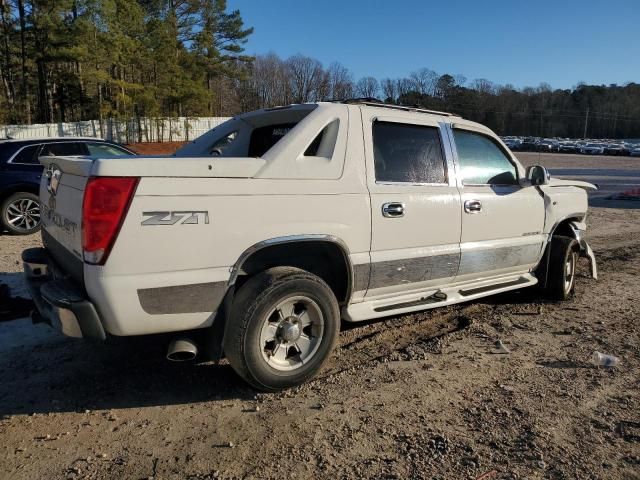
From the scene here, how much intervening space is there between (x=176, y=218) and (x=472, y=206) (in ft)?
8.69

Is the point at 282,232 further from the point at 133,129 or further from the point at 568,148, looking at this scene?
the point at 568,148

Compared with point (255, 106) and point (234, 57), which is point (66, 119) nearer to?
point (234, 57)

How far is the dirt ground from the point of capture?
109 inches

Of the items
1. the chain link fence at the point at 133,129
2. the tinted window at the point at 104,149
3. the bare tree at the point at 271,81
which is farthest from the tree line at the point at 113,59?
the bare tree at the point at 271,81

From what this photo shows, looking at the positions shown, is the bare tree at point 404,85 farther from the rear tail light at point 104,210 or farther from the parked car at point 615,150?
the rear tail light at point 104,210

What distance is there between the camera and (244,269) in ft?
11.2

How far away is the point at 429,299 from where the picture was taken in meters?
4.41

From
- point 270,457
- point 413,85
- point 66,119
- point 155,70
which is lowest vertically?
point 270,457

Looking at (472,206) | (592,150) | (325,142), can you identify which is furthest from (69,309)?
(592,150)

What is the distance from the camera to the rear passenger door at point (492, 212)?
4.55 meters

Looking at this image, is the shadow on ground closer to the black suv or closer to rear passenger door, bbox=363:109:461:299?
rear passenger door, bbox=363:109:461:299

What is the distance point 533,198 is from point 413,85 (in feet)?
434

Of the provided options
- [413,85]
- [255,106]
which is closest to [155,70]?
[255,106]

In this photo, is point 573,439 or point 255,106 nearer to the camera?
point 573,439
